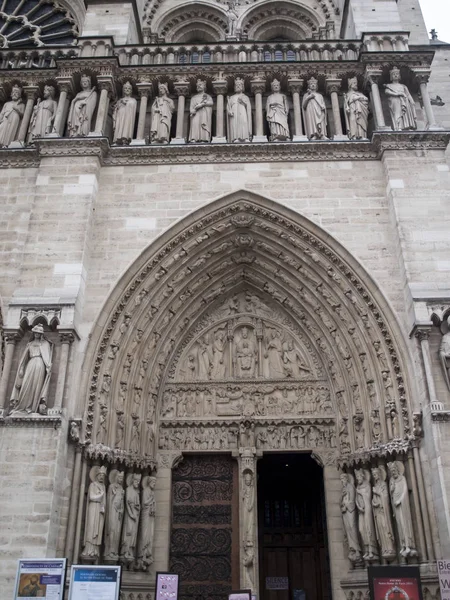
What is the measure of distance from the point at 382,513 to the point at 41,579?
15.0ft

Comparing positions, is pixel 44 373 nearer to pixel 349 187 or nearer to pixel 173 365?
pixel 173 365

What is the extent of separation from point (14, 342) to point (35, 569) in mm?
3660

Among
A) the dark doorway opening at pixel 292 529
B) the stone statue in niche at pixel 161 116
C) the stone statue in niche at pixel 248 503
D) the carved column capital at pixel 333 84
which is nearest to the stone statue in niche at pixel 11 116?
the stone statue in niche at pixel 161 116

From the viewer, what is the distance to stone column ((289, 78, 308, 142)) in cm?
1059

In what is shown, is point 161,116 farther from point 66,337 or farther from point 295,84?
point 66,337

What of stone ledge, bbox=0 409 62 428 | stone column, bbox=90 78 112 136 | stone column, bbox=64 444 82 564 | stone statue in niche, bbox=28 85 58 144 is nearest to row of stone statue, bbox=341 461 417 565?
stone column, bbox=64 444 82 564

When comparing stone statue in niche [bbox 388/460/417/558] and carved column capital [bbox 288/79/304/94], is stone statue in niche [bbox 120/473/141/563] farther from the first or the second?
carved column capital [bbox 288/79/304/94]

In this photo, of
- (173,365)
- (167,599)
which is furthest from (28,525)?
(173,365)

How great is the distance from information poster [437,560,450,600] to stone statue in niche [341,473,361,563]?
2.24 meters

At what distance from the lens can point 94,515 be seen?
8.10 metres

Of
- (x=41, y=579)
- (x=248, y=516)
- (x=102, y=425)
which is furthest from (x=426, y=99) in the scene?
(x=41, y=579)

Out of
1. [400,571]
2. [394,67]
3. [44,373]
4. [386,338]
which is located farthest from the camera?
[394,67]

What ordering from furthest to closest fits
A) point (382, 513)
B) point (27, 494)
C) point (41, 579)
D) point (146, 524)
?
point (146, 524), point (382, 513), point (27, 494), point (41, 579)

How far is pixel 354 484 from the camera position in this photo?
876 centimetres
